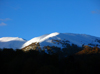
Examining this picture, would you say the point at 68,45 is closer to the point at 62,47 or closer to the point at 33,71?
the point at 62,47

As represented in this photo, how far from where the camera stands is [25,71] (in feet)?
161

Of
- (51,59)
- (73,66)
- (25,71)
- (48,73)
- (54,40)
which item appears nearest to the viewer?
(48,73)

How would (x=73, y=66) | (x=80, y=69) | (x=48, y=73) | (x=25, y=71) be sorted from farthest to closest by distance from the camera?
(x=73, y=66) → (x=80, y=69) → (x=25, y=71) → (x=48, y=73)

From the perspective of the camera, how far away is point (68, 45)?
182 meters

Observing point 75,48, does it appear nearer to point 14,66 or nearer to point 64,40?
point 64,40

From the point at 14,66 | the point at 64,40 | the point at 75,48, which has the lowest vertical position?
the point at 14,66

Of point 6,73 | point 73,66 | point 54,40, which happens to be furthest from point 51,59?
point 54,40

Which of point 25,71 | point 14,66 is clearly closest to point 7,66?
point 14,66

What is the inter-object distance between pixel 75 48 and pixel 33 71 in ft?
409

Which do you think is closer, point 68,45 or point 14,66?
point 14,66

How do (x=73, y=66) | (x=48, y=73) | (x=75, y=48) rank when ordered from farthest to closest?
1. (x=75, y=48)
2. (x=73, y=66)
3. (x=48, y=73)

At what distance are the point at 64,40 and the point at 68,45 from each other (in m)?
16.8

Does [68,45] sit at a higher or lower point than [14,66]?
higher

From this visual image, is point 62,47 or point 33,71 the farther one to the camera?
point 62,47
